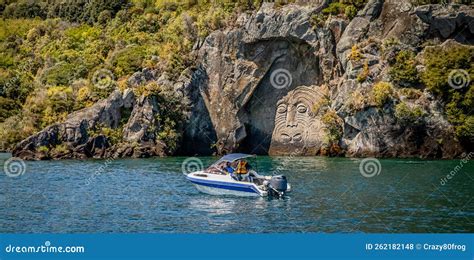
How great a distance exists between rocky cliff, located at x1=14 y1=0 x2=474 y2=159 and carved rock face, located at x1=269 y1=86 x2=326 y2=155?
150mm

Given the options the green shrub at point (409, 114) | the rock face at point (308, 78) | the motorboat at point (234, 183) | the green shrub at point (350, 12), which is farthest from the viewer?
the green shrub at point (350, 12)

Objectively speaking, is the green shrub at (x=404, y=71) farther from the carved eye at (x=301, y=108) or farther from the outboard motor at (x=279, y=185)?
the outboard motor at (x=279, y=185)

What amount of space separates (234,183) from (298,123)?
47.2 meters

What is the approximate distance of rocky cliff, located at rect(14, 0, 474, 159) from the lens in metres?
84.6

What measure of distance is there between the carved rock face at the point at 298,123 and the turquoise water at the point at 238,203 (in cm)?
2482

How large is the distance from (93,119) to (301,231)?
5926 centimetres

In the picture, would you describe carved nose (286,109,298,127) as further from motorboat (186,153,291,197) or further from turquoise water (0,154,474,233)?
motorboat (186,153,291,197)

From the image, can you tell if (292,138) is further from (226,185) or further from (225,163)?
(226,185)

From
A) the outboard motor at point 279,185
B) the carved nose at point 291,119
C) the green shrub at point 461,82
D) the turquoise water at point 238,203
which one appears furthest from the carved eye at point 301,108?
the outboard motor at point 279,185

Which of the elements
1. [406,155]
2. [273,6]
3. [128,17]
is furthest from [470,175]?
[128,17]

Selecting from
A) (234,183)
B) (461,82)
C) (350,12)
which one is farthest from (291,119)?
(234,183)

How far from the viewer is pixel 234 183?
50844mm

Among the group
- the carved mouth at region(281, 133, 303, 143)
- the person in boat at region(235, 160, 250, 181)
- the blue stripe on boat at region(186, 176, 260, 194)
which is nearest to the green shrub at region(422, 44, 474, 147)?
the carved mouth at region(281, 133, 303, 143)

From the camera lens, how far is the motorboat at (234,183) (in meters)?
49.7
